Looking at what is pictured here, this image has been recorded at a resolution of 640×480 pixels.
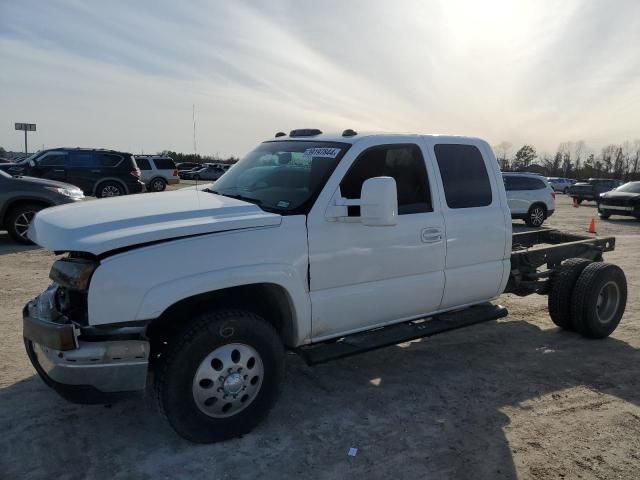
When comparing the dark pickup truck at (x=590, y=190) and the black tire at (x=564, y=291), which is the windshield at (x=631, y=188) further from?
the black tire at (x=564, y=291)

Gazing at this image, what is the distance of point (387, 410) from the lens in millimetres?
3793

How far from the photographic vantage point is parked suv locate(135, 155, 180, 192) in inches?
1049

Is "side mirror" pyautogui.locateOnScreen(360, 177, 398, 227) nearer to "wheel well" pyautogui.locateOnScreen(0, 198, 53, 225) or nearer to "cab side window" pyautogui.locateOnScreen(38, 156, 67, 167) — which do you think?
"wheel well" pyautogui.locateOnScreen(0, 198, 53, 225)

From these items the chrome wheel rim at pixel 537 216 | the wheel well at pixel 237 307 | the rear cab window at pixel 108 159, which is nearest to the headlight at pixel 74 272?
the wheel well at pixel 237 307

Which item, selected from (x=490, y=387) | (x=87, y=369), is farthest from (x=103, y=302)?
(x=490, y=387)

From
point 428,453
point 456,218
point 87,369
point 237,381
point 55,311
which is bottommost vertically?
point 428,453

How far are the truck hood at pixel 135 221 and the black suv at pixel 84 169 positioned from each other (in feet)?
45.3

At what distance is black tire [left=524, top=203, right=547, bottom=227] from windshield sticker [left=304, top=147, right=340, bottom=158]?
1451 cm

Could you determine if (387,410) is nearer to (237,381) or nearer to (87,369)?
(237,381)

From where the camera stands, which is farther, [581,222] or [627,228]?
[581,222]

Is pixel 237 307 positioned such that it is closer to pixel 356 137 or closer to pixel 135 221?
pixel 135 221

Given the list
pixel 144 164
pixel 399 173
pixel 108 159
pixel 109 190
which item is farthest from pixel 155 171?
pixel 399 173

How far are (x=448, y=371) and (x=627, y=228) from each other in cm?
1532

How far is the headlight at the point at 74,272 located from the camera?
283cm
